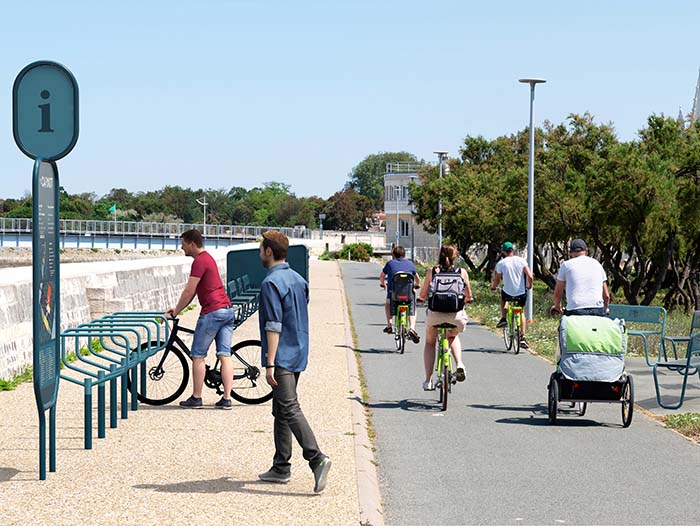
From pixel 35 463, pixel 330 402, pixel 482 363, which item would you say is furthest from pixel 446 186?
pixel 35 463

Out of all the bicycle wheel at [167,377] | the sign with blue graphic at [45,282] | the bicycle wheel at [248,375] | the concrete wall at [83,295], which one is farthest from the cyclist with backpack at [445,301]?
the concrete wall at [83,295]

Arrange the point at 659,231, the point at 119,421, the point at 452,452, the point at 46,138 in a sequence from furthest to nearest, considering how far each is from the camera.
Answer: the point at 659,231
the point at 119,421
the point at 452,452
the point at 46,138

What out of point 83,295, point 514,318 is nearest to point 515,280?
point 514,318

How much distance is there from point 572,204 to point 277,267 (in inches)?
961

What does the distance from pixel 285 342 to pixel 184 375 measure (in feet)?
14.6

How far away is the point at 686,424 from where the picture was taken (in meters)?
11.4

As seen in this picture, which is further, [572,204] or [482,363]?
[572,204]

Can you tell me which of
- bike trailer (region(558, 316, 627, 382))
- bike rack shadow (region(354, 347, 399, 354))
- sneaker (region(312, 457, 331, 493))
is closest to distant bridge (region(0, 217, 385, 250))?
bike rack shadow (region(354, 347, 399, 354))

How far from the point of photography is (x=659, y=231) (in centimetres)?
2909

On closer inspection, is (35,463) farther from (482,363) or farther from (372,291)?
(372,291)

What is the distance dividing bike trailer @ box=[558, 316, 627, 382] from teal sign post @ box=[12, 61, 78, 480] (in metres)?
5.18

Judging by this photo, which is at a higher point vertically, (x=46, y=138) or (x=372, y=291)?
(x=46, y=138)

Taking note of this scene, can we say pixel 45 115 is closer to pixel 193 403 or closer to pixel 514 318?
pixel 193 403

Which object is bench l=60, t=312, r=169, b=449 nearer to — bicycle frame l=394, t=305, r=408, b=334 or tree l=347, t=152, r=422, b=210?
bicycle frame l=394, t=305, r=408, b=334
